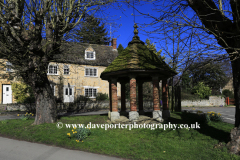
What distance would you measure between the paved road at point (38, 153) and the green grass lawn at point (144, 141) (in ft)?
1.16

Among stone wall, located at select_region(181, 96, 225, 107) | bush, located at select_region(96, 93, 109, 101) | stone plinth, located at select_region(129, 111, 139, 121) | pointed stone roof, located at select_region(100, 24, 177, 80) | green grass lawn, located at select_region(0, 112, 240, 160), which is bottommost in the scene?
stone wall, located at select_region(181, 96, 225, 107)

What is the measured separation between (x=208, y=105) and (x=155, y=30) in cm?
2700

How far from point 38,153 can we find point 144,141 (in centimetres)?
377

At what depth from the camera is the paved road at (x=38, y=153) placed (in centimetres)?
539

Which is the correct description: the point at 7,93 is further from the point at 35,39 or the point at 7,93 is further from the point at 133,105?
the point at 133,105

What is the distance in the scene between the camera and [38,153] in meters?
5.84

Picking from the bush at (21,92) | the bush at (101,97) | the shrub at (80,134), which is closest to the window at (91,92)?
the bush at (101,97)

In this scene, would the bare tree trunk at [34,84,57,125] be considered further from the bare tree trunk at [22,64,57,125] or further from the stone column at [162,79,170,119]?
the stone column at [162,79,170,119]

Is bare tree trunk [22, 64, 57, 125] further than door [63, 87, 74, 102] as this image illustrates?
No

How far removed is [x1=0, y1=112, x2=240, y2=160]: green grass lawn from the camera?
5379 millimetres

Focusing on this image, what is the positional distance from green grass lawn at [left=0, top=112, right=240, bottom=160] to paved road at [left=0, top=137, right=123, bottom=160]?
0.35 meters

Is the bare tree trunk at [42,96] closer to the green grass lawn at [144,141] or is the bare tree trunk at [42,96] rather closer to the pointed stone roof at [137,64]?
the green grass lawn at [144,141]

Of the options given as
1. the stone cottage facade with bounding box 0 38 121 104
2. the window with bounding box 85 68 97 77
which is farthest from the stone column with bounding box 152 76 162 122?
the window with bounding box 85 68 97 77

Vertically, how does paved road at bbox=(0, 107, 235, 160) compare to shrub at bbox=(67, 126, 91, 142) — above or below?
below
